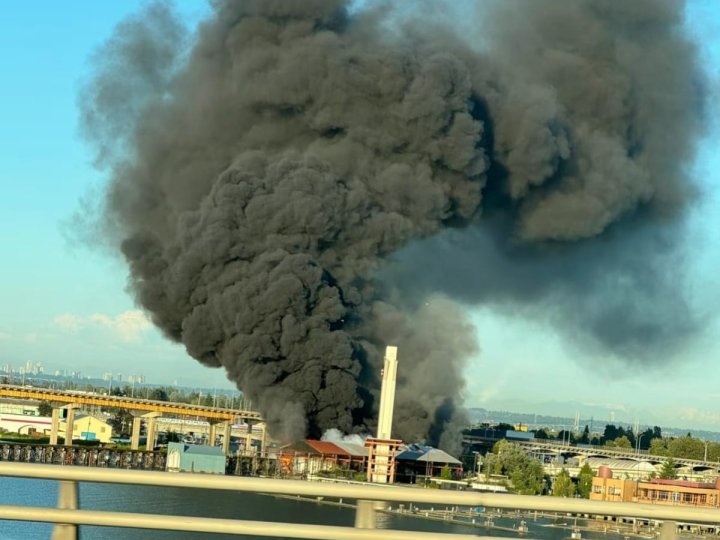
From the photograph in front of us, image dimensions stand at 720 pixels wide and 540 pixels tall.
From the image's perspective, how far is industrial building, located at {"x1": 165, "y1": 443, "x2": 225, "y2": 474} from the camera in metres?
47.0

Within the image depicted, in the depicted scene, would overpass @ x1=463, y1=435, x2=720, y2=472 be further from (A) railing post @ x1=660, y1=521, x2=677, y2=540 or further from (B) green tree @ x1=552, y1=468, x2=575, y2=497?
(A) railing post @ x1=660, y1=521, x2=677, y2=540

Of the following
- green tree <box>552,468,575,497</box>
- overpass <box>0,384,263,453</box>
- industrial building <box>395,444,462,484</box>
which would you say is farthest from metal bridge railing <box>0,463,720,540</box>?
overpass <box>0,384,263,453</box>

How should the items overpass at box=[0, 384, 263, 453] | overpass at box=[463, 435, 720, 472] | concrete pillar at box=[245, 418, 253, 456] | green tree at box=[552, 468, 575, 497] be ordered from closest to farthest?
green tree at box=[552, 468, 575, 497], concrete pillar at box=[245, 418, 253, 456], overpass at box=[0, 384, 263, 453], overpass at box=[463, 435, 720, 472]

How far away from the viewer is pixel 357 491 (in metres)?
4.63

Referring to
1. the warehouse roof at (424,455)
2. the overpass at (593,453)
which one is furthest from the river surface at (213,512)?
the overpass at (593,453)

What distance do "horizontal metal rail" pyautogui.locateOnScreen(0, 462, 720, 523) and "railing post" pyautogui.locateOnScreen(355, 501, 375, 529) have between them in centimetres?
5

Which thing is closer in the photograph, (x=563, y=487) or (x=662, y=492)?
(x=662, y=492)

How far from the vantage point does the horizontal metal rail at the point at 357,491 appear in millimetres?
4508

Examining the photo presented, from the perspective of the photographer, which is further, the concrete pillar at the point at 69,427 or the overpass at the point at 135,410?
the overpass at the point at 135,410

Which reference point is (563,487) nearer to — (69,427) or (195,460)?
(195,460)

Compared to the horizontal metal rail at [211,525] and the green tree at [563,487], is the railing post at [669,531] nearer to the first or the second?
the horizontal metal rail at [211,525]

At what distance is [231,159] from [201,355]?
11875 millimetres

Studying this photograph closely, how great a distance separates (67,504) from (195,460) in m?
43.4

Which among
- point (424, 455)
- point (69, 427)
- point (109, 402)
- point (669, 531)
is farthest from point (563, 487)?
point (669, 531)
